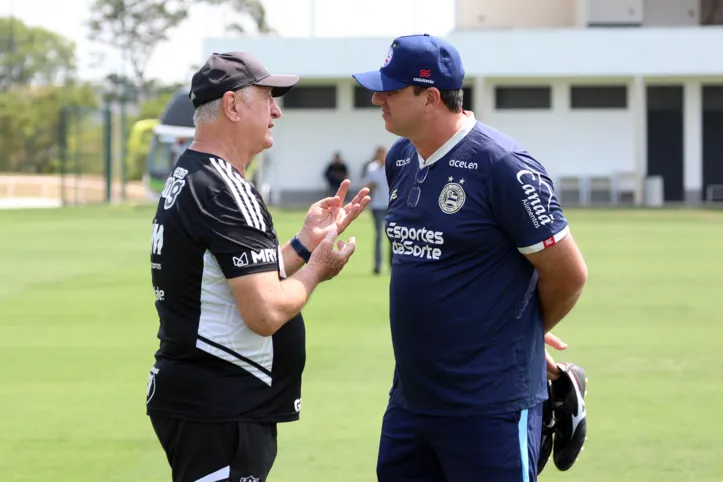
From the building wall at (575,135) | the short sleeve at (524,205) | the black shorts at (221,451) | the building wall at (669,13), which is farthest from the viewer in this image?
the building wall at (669,13)

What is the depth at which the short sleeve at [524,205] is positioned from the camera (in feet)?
13.6

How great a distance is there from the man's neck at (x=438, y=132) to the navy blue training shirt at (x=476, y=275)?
3 cm

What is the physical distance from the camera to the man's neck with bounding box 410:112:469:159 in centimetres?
439

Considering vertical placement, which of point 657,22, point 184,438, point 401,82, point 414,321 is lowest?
point 184,438

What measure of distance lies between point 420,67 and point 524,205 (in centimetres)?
66

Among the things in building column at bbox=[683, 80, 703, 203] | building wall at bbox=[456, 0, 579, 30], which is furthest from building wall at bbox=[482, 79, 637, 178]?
building wall at bbox=[456, 0, 579, 30]

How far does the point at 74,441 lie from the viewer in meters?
8.16

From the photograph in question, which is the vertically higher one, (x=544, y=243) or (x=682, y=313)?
(x=544, y=243)

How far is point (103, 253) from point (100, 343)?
1161 cm

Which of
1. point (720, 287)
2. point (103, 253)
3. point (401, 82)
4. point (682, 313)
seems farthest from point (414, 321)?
point (103, 253)

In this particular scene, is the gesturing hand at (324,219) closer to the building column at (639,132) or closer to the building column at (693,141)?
the building column at (639,132)

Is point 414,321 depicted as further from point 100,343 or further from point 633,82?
point 633,82

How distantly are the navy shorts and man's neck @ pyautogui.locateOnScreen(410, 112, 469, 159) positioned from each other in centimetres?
101

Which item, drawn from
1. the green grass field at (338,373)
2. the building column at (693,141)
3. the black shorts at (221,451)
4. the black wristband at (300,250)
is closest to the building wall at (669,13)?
the building column at (693,141)
